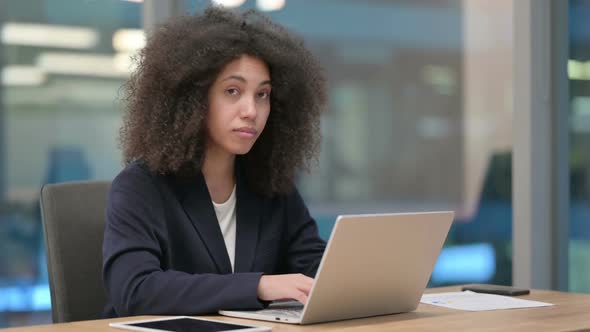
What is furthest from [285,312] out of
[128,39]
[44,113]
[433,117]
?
[433,117]

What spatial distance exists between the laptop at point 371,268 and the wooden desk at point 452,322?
25 mm

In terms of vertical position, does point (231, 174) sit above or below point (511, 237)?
above

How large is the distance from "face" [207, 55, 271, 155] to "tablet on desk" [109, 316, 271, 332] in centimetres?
59

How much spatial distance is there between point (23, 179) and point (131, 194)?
1.58m

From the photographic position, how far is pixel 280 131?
7.96 feet

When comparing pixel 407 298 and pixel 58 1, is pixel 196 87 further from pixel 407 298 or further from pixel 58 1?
pixel 58 1

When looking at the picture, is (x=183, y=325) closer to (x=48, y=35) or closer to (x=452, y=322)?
(x=452, y=322)

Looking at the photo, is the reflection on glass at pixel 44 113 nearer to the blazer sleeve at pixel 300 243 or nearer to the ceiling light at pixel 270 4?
the ceiling light at pixel 270 4

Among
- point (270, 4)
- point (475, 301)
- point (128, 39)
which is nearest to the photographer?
point (475, 301)

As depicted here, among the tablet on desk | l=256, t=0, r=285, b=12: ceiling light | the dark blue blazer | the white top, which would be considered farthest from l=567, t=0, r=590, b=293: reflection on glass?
the tablet on desk

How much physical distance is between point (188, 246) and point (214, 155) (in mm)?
268

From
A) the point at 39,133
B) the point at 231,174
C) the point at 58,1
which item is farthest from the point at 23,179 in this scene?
the point at 231,174

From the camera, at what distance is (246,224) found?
225cm

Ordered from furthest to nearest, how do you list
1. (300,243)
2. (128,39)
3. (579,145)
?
(579,145) → (128,39) → (300,243)
